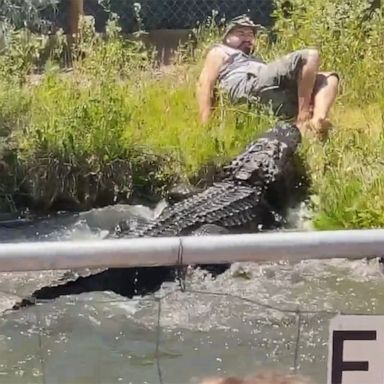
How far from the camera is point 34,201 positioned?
5.37 m

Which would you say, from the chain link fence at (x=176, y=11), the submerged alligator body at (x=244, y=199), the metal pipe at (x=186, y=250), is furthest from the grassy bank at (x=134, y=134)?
the metal pipe at (x=186, y=250)

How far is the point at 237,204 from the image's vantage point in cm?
495

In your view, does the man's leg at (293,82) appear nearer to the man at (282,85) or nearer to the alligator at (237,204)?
the man at (282,85)

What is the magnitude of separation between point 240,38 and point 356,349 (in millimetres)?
4732

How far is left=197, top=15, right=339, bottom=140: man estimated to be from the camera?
5691 mm

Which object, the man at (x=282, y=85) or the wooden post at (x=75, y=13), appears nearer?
the man at (x=282, y=85)

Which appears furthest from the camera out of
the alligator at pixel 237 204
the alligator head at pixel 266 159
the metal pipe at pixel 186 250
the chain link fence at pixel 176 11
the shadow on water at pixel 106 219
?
the chain link fence at pixel 176 11

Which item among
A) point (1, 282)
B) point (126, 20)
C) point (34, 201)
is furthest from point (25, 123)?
point (126, 20)

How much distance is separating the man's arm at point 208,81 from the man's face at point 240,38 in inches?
4.6

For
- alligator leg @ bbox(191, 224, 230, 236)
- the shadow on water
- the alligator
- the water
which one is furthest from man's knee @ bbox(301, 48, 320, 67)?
the water

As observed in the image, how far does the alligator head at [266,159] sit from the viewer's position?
5.18m

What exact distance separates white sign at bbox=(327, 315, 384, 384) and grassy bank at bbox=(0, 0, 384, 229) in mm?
3157

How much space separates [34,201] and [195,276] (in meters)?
1.58

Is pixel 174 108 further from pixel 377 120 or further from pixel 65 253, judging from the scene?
pixel 65 253
